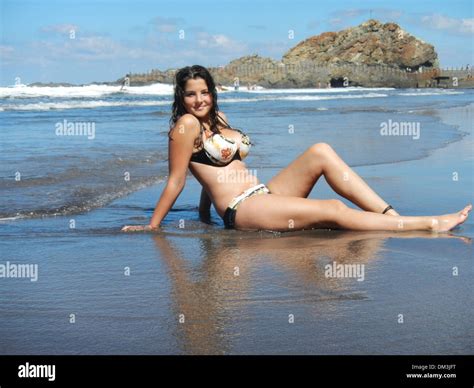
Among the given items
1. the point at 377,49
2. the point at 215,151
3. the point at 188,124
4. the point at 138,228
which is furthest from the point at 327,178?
the point at 377,49

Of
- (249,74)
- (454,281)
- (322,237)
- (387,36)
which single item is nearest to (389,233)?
(322,237)

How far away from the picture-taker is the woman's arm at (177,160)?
521cm

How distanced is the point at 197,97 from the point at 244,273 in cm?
185

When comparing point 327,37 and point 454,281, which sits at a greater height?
point 327,37

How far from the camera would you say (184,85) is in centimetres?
534

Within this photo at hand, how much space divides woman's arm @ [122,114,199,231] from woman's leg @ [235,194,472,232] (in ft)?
1.62

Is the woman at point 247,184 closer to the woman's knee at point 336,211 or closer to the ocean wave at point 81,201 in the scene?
the woman's knee at point 336,211

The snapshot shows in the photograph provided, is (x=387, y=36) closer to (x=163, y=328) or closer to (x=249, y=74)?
(x=249, y=74)

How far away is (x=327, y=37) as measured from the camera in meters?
103

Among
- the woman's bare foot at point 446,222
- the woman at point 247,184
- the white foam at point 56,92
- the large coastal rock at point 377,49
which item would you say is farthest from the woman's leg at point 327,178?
the large coastal rock at point 377,49

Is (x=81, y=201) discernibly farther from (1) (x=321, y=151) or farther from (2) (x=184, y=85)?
(1) (x=321, y=151)

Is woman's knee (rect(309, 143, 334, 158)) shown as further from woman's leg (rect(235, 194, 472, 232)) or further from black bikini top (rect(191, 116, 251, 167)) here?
black bikini top (rect(191, 116, 251, 167))

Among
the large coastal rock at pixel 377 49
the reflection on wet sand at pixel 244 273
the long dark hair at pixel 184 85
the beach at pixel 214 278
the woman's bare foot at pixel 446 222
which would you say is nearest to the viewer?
the beach at pixel 214 278
